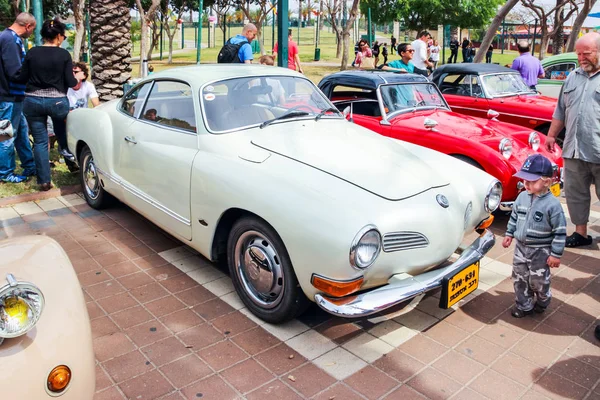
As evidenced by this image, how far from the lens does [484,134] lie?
20.3 ft

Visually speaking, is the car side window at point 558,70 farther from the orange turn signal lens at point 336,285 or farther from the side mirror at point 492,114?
the orange turn signal lens at point 336,285

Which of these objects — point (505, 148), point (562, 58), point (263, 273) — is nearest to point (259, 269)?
point (263, 273)

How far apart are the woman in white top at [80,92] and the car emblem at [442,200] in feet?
18.2

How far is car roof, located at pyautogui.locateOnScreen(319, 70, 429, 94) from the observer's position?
668 cm

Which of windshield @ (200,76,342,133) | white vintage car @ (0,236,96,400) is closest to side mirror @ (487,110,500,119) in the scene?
windshield @ (200,76,342,133)

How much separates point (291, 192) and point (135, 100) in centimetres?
255

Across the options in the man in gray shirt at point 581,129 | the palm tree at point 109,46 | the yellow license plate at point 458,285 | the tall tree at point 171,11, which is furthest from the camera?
the tall tree at point 171,11

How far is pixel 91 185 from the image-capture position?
238 inches

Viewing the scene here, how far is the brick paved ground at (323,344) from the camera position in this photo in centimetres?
308

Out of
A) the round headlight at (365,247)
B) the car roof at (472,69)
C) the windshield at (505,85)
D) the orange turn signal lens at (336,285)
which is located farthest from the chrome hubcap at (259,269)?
the car roof at (472,69)

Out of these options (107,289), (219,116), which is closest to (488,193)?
(219,116)

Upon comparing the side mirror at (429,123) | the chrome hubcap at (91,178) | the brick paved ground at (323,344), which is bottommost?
the brick paved ground at (323,344)

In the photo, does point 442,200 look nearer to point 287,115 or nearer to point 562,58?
point 287,115

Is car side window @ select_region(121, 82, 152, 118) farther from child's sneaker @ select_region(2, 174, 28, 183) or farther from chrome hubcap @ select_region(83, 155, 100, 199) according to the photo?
child's sneaker @ select_region(2, 174, 28, 183)
